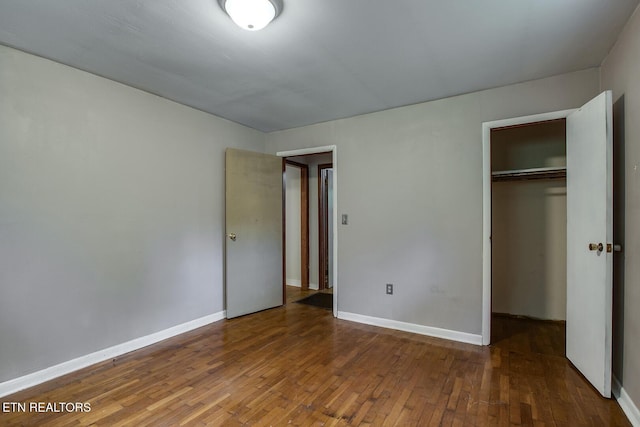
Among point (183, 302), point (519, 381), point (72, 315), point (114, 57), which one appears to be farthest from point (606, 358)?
point (114, 57)

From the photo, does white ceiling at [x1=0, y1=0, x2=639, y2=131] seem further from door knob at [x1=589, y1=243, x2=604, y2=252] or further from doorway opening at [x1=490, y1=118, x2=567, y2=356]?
door knob at [x1=589, y1=243, x2=604, y2=252]

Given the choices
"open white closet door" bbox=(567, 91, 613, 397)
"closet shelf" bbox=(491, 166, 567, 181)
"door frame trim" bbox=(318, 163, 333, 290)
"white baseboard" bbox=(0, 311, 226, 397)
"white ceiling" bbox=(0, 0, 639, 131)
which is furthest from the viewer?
"door frame trim" bbox=(318, 163, 333, 290)

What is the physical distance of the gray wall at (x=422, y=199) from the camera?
9.46 feet

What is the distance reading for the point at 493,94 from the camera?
2844 millimetres

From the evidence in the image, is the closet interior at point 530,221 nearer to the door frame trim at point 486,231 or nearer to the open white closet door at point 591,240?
the door frame trim at point 486,231

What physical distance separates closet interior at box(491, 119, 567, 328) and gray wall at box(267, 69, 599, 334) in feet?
2.76

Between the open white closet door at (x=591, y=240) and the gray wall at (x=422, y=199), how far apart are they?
0.53 metres

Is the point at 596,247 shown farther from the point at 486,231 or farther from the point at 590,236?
the point at 486,231

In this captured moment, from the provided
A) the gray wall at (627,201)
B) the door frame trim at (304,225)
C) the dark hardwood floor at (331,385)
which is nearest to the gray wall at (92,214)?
the dark hardwood floor at (331,385)

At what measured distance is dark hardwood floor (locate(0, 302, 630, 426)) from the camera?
1835 millimetres

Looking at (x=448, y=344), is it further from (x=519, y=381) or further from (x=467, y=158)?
(x=467, y=158)

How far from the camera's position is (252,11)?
1659 millimetres

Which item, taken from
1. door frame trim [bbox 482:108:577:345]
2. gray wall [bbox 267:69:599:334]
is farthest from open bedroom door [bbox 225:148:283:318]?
door frame trim [bbox 482:108:577:345]

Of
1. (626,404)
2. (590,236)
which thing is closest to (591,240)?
(590,236)
